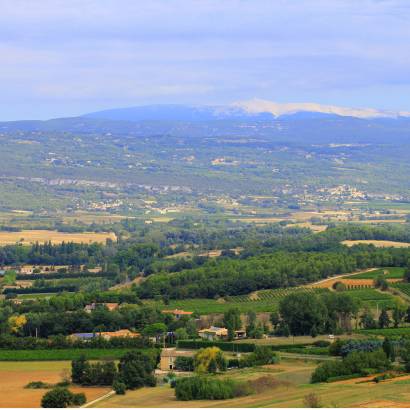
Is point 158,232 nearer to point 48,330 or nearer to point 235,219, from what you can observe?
point 235,219

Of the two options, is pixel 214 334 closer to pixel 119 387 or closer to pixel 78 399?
pixel 119 387

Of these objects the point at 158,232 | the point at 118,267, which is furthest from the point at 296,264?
the point at 158,232

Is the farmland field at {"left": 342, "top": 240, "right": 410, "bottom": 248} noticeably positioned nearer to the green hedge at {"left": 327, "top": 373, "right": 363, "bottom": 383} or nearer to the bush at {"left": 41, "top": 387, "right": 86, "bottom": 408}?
the green hedge at {"left": 327, "top": 373, "right": 363, "bottom": 383}

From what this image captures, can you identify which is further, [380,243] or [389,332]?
[380,243]

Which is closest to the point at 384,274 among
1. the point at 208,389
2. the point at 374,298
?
the point at 374,298

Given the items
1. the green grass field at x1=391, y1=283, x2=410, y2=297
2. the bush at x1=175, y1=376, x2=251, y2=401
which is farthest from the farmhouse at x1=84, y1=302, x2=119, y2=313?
the bush at x1=175, y1=376, x2=251, y2=401

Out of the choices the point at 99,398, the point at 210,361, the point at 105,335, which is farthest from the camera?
the point at 105,335

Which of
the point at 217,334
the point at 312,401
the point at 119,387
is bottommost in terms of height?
the point at 217,334

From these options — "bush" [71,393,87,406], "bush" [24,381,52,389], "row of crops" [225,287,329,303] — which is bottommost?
"row of crops" [225,287,329,303]
